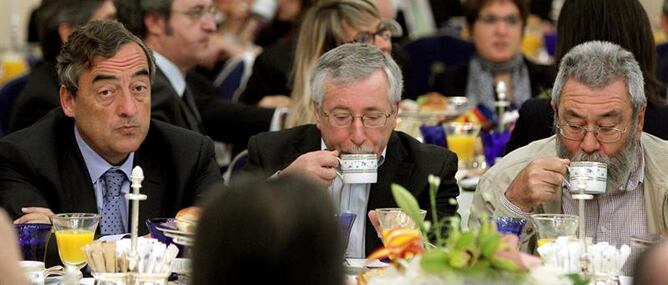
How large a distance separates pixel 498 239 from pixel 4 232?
88 cm

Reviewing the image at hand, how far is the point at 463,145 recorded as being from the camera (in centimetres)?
620

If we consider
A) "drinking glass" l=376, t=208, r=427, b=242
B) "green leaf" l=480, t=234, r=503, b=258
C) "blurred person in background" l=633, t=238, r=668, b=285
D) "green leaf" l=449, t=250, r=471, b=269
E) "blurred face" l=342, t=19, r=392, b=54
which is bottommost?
"drinking glass" l=376, t=208, r=427, b=242

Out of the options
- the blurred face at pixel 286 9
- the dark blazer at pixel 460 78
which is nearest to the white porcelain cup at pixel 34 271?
the dark blazer at pixel 460 78

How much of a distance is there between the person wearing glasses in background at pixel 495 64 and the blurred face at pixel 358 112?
11.0 ft

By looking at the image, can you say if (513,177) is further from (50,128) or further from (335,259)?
(335,259)

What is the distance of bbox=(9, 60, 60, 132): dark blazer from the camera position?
6.01 meters

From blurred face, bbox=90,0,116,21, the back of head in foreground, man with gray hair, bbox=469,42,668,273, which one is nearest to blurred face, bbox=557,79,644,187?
man with gray hair, bbox=469,42,668,273

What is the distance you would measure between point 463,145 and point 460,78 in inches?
82.0

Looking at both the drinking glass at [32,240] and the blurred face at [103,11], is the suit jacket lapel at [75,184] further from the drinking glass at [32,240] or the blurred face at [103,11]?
the blurred face at [103,11]

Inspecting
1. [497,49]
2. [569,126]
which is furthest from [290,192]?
[497,49]

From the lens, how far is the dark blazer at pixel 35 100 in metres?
6.01

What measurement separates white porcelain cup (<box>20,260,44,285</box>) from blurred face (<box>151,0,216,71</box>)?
3.25m

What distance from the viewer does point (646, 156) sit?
14.6ft

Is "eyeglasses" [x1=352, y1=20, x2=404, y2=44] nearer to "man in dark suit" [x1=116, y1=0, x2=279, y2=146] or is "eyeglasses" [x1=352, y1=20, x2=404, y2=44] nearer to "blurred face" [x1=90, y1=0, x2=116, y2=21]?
"man in dark suit" [x1=116, y1=0, x2=279, y2=146]
